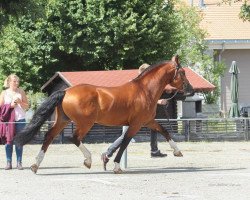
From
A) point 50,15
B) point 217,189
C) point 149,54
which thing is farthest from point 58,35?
point 217,189

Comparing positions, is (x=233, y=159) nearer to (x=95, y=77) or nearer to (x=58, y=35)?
(x=95, y=77)

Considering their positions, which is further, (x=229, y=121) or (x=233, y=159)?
(x=229, y=121)

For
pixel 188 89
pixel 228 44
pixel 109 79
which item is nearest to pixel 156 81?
Answer: pixel 188 89

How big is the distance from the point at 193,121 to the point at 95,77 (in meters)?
4.13

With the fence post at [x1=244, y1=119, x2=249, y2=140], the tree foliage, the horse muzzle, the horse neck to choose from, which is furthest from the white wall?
the horse neck

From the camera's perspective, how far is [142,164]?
52.8 ft

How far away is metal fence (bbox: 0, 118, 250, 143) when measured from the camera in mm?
24891

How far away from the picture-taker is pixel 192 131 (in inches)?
987

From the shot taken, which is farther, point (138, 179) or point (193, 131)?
point (193, 131)

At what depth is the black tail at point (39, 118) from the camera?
1370 centimetres

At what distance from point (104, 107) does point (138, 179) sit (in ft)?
5.58

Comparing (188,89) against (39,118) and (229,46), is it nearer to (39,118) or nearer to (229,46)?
(39,118)

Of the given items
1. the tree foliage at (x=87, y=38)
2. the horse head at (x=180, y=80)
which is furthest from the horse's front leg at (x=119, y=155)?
the tree foliage at (x=87, y=38)

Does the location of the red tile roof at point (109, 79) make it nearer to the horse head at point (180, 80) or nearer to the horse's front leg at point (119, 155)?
the horse head at point (180, 80)
